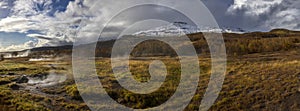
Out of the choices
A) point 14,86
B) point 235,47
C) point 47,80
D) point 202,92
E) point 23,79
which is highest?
point 235,47

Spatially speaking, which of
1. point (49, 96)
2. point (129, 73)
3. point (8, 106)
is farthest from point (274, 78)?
point (8, 106)

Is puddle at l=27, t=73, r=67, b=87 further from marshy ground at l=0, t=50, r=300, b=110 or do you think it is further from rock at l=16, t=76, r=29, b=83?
rock at l=16, t=76, r=29, b=83

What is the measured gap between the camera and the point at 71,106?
2052 centimetres

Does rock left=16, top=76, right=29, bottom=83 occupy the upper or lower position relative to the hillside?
lower

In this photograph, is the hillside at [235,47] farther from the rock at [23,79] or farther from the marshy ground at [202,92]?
the rock at [23,79]

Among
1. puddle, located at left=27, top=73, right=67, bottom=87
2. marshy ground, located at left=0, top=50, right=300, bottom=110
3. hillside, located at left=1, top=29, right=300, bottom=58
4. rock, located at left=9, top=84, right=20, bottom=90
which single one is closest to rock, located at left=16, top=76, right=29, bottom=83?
marshy ground, located at left=0, top=50, right=300, bottom=110

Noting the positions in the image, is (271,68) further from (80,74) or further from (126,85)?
(80,74)

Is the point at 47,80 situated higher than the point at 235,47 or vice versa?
the point at 235,47

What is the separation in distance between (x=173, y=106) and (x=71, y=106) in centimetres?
610

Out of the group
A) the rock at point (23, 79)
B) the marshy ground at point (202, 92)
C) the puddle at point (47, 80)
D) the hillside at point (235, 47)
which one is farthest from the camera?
the hillside at point (235, 47)

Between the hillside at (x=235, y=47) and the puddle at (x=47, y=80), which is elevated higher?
the hillside at (x=235, y=47)

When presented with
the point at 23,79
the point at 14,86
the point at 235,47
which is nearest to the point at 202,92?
the point at 14,86

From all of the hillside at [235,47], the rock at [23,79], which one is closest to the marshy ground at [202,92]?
the rock at [23,79]

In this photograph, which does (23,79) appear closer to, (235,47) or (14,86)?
(14,86)
